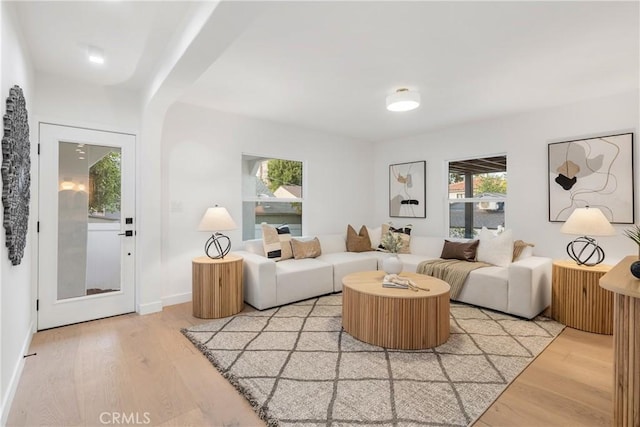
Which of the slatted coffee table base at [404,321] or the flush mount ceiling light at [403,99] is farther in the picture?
the flush mount ceiling light at [403,99]

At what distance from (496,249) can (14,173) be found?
4.47 meters

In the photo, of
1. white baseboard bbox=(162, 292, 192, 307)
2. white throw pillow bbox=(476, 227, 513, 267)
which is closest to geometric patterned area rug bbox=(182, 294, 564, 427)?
white throw pillow bbox=(476, 227, 513, 267)

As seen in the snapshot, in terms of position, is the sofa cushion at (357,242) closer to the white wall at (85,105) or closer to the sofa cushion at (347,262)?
the sofa cushion at (347,262)

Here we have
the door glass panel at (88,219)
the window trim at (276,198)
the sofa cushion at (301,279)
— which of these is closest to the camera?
the door glass panel at (88,219)

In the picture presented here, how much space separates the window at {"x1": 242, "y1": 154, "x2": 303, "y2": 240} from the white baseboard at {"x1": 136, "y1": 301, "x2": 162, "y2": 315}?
1.33 meters

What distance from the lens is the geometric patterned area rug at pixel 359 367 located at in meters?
1.72

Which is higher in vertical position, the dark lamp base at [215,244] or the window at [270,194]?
the window at [270,194]

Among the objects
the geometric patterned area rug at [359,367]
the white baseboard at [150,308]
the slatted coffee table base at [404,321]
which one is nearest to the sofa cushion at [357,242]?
the geometric patterned area rug at [359,367]

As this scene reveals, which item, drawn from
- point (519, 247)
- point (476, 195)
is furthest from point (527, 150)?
point (519, 247)

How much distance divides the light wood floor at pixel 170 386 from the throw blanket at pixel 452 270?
3.37 feet

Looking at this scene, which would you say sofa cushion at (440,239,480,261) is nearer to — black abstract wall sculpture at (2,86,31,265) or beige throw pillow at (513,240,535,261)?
beige throw pillow at (513,240,535,261)

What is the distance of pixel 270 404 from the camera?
1784mm

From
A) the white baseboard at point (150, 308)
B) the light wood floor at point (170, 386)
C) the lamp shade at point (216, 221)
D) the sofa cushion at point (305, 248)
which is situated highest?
the lamp shade at point (216, 221)

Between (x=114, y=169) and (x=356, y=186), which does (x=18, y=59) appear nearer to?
(x=114, y=169)
